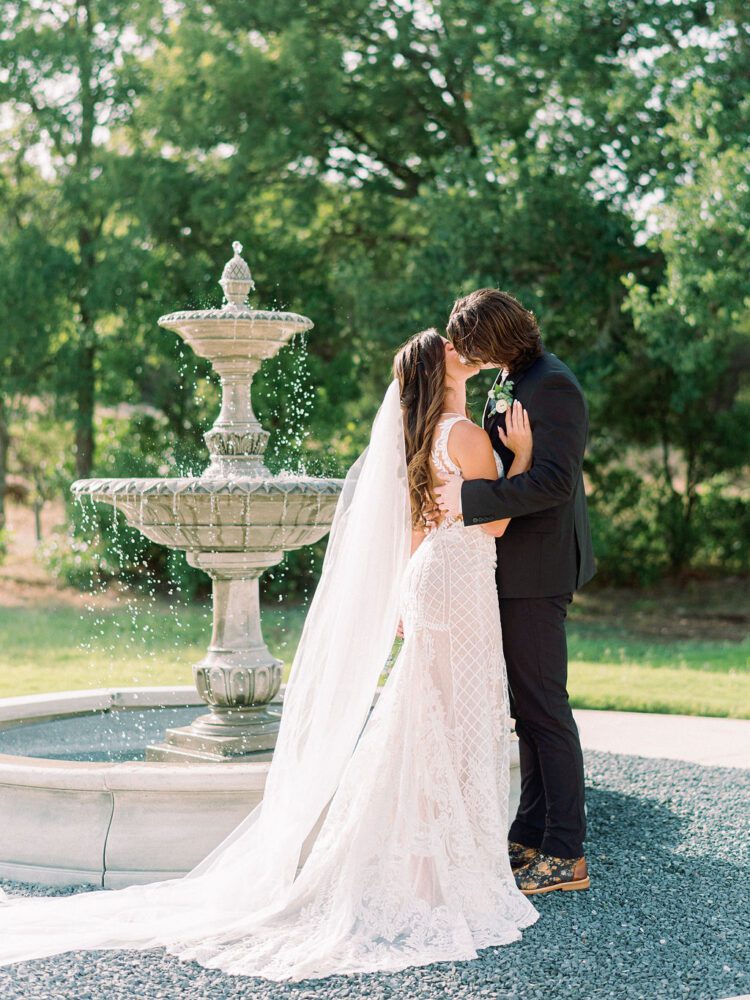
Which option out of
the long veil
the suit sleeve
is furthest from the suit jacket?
the long veil

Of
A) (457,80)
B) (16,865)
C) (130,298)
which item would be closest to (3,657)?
(130,298)

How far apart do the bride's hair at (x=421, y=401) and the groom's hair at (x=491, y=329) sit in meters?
0.09

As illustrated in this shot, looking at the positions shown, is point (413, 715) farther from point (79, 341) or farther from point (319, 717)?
point (79, 341)

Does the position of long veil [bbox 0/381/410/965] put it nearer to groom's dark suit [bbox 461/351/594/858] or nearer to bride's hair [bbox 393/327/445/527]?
bride's hair [bbox 393/327/445/527]

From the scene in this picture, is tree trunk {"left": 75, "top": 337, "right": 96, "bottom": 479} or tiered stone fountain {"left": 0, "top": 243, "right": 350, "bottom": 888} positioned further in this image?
tree trunk {"left": 75, "top": 337, "right": 96, "bottom": 479}

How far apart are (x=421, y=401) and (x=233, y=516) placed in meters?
1.38

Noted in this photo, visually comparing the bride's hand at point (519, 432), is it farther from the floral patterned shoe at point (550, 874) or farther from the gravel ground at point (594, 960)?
the gravel ground at point (594, 960)

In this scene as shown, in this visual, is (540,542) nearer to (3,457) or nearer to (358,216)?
(358,216)

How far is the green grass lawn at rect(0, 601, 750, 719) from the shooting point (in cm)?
967

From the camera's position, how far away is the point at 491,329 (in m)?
4.25

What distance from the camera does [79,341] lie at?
17.4m

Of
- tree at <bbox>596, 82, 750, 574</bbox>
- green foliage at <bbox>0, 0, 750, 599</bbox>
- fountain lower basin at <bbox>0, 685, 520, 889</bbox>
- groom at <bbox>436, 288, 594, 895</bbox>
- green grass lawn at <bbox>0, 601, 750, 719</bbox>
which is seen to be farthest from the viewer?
green foliage at <bbox>0, 0, 750, 599</bbox>

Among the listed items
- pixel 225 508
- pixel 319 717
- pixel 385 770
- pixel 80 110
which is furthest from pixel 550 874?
pixel 80 110

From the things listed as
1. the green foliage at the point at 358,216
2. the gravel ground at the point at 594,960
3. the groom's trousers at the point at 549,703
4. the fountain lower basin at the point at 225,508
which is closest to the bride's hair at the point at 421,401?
the groom's trousers at the point at 549,703
